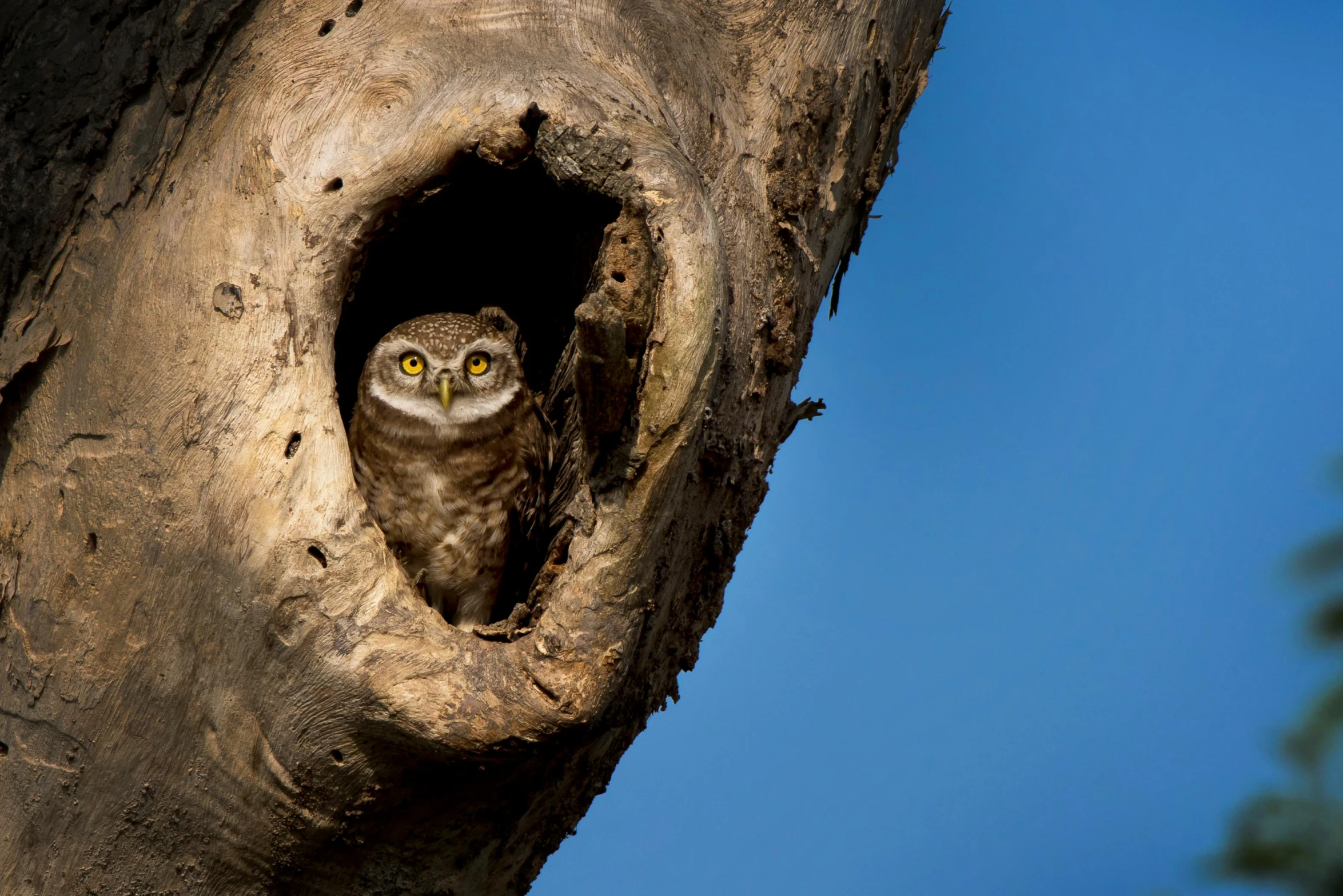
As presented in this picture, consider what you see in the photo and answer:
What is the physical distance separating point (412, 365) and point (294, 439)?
0.79m

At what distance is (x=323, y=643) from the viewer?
7.58 ft

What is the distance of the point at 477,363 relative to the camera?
318 cm

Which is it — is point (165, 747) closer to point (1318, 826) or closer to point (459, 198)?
point (459, 198)

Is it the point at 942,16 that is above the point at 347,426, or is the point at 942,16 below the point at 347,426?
above

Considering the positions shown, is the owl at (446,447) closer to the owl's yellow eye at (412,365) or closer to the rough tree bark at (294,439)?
the owl's yellow eye at (412,365)

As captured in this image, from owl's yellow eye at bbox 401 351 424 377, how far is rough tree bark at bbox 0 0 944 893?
1.70 ft

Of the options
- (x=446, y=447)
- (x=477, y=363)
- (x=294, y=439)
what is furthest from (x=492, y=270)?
(x=294, y=439)

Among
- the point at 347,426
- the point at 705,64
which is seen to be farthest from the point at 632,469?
the point at 347,426

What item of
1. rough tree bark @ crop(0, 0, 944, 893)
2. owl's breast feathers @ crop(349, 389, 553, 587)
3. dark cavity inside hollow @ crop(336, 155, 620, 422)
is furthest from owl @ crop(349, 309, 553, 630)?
rough tree bark @ crop(0, 0, 944, 893)

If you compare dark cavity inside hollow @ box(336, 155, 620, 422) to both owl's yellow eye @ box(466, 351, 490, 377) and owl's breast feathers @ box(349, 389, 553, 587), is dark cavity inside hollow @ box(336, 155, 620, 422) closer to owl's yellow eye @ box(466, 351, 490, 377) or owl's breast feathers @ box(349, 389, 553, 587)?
owl's breast feathers @ box(349, 389, 553, 587)

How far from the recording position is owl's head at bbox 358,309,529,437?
3143mm

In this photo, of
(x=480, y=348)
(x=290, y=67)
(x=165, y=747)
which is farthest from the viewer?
(x=480, y=348)

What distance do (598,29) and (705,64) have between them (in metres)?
0.32

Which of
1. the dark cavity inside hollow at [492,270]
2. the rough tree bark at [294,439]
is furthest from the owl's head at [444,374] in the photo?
the rough tree bark at [294,439]
